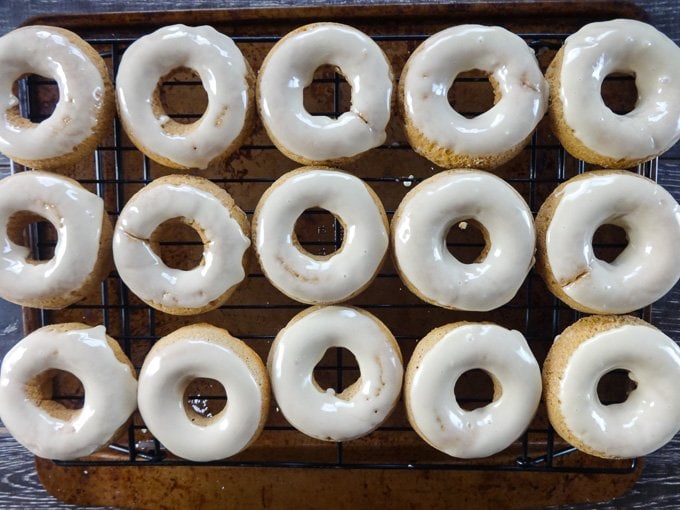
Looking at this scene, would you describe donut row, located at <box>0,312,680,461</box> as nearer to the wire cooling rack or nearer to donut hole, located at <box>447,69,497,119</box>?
the wire cooling rack

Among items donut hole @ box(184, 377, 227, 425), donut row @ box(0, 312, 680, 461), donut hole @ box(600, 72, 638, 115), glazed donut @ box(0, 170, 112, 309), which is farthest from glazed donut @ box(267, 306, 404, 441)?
donut hole @ box(600, 72, 638, 115)

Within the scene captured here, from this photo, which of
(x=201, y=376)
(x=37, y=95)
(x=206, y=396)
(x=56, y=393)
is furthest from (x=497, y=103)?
(x=56, y=393)

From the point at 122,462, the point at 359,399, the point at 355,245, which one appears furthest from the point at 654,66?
the point at 122,462

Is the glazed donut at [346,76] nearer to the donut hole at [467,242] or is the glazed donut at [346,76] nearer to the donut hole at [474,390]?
the donut hole at [467,242]

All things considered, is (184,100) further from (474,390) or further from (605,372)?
(605,372)

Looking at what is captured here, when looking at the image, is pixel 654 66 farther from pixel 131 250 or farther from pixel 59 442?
pixel 59 442
